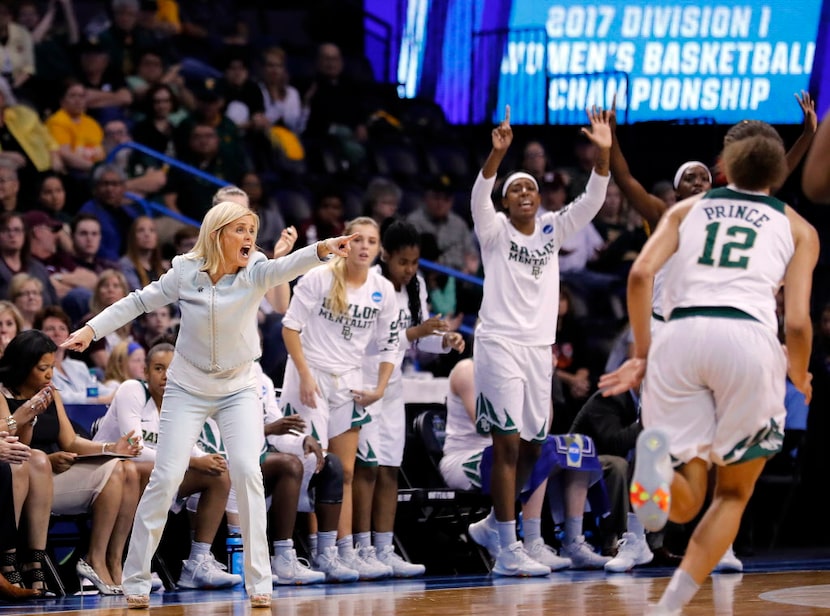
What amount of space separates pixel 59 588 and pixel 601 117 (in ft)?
12.9

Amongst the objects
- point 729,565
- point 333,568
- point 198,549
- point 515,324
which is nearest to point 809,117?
point 515,324

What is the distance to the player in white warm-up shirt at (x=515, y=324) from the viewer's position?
7957 mm

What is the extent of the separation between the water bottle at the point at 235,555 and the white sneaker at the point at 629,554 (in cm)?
216

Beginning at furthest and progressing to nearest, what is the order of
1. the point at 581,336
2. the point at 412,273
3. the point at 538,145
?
the point at 538,145 → the point at 581,336 → the point at 412,273

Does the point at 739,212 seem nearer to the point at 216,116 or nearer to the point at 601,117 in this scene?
the point at 601,117

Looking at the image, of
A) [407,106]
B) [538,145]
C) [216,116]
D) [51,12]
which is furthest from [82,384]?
[407,106]

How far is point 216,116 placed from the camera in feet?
41.0

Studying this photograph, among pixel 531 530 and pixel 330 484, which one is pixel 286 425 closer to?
pixel 330 484

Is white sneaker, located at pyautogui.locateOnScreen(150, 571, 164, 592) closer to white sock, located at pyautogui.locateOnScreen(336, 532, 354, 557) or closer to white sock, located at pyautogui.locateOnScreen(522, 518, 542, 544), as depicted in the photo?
white sock, located at pyautogui.locateOnScreen(336, 532, 354, 557)

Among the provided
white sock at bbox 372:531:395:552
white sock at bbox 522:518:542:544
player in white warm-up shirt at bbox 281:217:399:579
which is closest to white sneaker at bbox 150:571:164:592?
player in white warm-up shirt at bbox 281:217:399:579

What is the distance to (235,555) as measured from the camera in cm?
767

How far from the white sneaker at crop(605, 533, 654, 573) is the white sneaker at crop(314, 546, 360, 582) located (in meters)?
1.54

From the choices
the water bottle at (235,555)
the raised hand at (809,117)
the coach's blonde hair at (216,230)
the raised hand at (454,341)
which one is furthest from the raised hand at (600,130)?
the water bottle at (235,555)

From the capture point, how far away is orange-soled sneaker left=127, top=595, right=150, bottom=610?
20.4 ft
